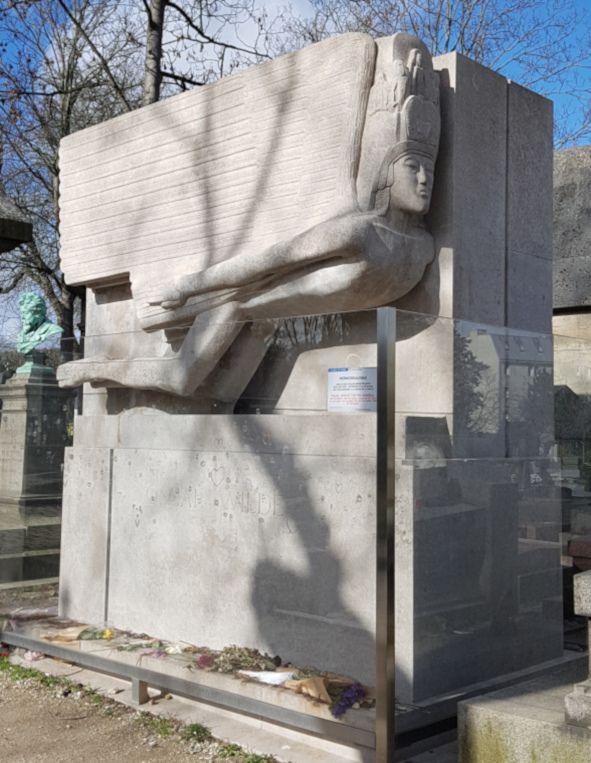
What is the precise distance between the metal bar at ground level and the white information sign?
1.40 meters

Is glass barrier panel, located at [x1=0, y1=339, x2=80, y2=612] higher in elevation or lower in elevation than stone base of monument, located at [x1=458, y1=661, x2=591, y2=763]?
higher

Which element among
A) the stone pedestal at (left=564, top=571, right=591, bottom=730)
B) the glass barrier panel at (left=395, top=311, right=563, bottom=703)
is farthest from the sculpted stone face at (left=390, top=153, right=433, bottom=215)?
the stone pedestal at (left=564, top=571, right=591, bottom=730)

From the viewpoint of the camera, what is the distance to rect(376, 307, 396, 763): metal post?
3.87m

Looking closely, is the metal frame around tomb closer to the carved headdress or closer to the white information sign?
the white information sign

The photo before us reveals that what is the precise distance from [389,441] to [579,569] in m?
1.57

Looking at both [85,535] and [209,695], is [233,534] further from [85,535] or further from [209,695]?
[85,535]

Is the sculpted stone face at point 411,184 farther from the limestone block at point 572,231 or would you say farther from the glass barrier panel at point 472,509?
the limestone block at point 572,231

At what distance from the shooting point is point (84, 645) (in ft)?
18.8

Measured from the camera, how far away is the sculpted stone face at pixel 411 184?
4.95 meters

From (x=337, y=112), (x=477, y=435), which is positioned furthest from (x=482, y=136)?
(x=477, y=435)

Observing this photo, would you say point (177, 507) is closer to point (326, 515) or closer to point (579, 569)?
point (326, 515)

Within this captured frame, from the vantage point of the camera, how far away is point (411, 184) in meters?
4.95

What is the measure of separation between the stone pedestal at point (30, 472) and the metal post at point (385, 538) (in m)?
3.37

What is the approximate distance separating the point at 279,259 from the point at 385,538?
190 cm
